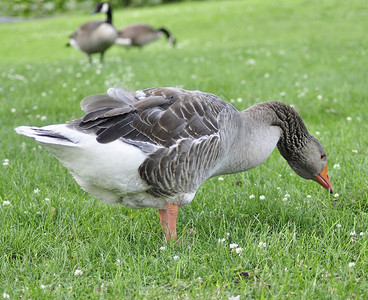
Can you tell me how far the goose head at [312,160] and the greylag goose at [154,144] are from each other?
391mm

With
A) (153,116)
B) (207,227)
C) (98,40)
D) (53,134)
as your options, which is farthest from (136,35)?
(53,134)

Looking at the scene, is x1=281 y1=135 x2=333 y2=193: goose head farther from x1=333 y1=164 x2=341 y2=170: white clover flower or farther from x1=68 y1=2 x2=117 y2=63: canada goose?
x1=68 y1=2 x2=117 y2=63: canada goose

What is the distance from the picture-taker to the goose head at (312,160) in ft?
14.1

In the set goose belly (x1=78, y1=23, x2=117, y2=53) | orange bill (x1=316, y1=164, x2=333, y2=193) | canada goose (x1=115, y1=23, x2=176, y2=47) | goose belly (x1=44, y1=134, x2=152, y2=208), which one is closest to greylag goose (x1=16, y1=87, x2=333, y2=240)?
goose belly (x1=44, y1=134, x2=152, y2=208)

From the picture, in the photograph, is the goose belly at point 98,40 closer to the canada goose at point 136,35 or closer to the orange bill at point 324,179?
the canada goose at point 136,35

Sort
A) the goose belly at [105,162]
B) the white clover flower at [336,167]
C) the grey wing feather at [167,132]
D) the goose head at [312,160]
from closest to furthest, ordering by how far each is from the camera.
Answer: the goose belly at [105,162]
the grey wing feather at [167,132]
the goose head at [312,160]
the white clover flower at [336,167]

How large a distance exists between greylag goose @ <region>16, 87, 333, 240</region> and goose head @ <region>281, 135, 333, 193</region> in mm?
391

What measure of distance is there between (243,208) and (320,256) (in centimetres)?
107

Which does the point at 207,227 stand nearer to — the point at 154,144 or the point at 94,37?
the point at 154,144

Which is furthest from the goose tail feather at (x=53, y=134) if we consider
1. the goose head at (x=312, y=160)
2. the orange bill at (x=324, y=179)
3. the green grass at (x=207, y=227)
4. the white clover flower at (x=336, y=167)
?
the white clover flower at (x=336, y=167)

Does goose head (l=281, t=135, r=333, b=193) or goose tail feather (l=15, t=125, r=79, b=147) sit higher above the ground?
goose tail feather (l=15, t=125, r=79, b=147)

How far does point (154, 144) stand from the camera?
3.52 m

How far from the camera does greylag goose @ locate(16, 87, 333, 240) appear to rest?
3.37 meters

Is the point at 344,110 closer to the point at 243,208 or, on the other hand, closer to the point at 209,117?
the point at 243,208
